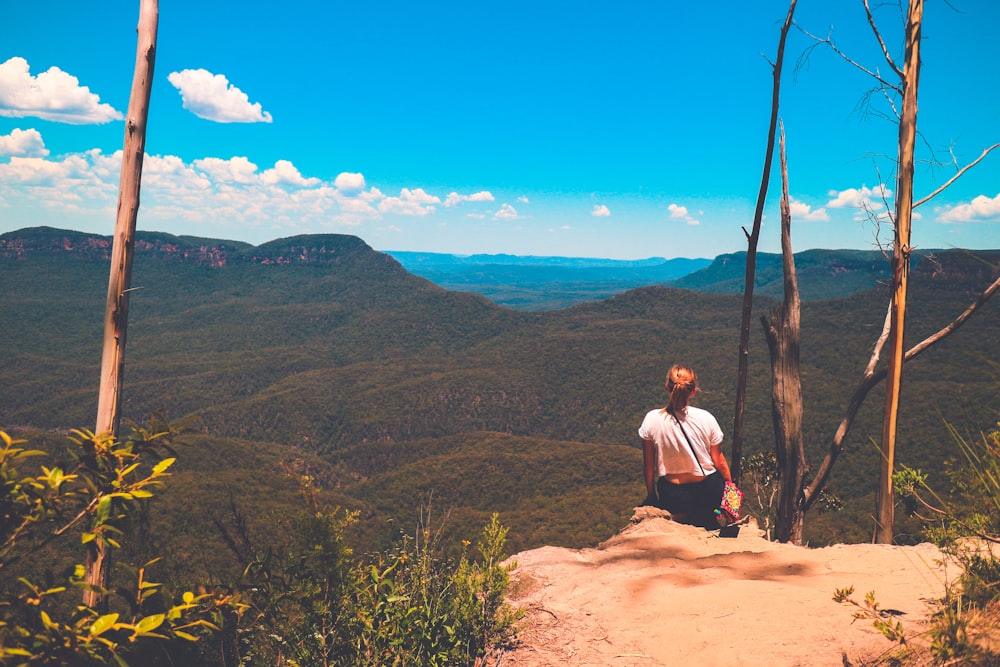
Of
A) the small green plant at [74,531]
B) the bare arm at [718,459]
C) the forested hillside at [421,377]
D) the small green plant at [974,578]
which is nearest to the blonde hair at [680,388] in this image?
the bare arm at [718,459]

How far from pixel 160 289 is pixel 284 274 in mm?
35420

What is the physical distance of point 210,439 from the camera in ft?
194

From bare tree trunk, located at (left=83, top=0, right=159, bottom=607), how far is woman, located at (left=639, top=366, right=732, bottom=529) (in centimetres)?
455

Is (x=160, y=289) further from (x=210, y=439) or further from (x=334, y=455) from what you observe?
(x=210, y=439)

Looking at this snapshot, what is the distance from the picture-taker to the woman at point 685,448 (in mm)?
5949

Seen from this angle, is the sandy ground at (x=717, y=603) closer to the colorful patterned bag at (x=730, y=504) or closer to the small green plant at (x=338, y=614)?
the colorful patterned bag at (x=730, y=504)

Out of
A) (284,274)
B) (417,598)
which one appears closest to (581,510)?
(417,598)

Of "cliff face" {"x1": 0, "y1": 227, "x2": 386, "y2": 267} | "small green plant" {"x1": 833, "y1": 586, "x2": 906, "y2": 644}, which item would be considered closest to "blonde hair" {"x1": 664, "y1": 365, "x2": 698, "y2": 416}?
"small green plant" {"x1": 833, "y1": 586, "x2": 906, "y2": 644}

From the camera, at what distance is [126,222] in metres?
4.21

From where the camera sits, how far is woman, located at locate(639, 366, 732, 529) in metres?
5.95

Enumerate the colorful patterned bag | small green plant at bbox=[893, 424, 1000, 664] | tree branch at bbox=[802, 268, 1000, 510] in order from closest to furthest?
small green plant at bbox=[893, 424, 1000, 664] < tree branch at bbox=[802, 268, 1000, 510] < the colorful patterned bag

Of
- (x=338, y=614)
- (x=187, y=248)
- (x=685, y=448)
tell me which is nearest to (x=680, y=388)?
(x=685, y=448)

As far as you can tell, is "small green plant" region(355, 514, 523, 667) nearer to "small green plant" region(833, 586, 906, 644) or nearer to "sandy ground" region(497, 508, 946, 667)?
"sandy ground" region(497, 508, 946, 667)

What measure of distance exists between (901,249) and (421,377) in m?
96.1
